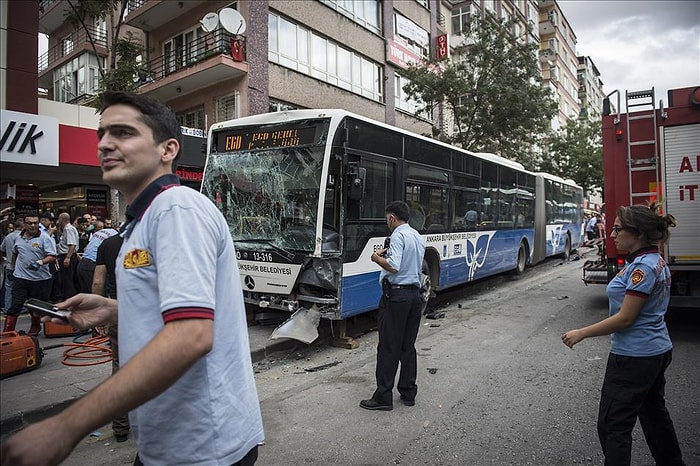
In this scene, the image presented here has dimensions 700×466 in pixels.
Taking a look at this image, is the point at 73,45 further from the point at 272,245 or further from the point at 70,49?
the point at 272,245

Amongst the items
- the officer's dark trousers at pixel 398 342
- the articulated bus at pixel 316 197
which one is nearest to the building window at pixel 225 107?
the articulated bus at pixel 316 197

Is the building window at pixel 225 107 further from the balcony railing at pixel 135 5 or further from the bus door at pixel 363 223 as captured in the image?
the bus door at pixel 363 223

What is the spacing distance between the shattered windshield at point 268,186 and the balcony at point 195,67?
27.7 ft

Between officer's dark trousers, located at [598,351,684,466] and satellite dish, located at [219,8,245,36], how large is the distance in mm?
14339

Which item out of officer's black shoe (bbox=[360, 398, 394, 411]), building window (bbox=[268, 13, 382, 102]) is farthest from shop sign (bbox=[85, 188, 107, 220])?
officer's black shoe (bbox=[360, 398, 394, 411])

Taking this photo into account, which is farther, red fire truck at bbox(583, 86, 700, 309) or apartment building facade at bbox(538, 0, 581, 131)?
apartment building facade at bbox(538, 0, 581, 131)

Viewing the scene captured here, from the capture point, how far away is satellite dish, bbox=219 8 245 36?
565 inches

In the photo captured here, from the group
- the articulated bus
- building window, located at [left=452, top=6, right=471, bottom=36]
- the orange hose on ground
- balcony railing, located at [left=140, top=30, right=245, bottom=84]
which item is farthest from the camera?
building window, located at [left=452, top=6, right=471, bottom=36]

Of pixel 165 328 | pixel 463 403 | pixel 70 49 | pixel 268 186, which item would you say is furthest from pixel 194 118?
pixel 165 328

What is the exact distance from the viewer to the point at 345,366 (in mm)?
6328

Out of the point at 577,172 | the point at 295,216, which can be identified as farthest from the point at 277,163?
the point at 577,172

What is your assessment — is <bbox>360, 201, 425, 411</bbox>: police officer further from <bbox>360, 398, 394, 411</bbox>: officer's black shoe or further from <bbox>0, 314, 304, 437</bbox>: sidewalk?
<bbox>0, 314, 304, 437</bbox>: sidewalk

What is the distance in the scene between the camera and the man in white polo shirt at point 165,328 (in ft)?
3.87

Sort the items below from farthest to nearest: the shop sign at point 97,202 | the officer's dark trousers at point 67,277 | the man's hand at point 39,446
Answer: the shop sign at point 97,202, the officer's dark trousers at point 67,277, the man's hand at point 39,446
